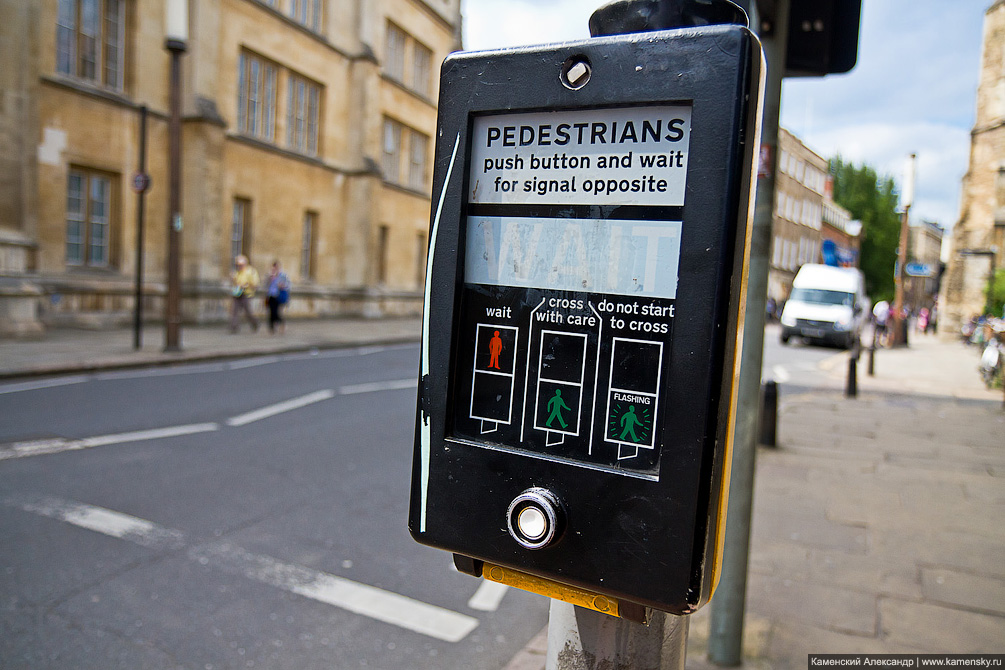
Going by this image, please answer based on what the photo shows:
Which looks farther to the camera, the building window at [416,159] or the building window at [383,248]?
the building window at [416,159]

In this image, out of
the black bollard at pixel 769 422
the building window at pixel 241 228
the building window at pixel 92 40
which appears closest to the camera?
the black bollard at pixel 769 422

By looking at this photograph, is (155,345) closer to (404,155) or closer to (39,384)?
(39,384)

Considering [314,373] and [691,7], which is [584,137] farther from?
[314,373]

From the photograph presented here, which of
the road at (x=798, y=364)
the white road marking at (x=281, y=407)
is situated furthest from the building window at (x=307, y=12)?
the white road marking at (x=281, y=407)

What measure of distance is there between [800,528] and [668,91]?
460cm

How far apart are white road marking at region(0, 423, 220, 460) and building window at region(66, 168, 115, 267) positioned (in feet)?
37.3

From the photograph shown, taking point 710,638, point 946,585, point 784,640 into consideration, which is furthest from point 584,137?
point 946,585

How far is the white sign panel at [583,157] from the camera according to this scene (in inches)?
43.1

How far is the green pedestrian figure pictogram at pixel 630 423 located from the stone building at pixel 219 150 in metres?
15.0

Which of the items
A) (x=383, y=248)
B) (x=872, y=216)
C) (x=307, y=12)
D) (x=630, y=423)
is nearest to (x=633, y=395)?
(x=630, y=423)

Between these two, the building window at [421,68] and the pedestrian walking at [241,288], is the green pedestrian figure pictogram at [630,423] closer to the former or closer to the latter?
the pedestrian walking at [241,288]

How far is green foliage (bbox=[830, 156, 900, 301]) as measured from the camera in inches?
2327

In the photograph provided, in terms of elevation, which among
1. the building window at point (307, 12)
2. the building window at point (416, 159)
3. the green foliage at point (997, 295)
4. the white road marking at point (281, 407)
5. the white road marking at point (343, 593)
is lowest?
the white road marking at point (343, 593)

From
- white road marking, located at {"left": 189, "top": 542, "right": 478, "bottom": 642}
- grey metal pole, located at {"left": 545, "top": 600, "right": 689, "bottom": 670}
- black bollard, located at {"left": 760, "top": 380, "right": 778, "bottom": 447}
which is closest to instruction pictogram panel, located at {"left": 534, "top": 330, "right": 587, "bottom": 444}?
grey metal pole, located at {"left": 545, "top": 600, "right": 689, "bottom": 670}
